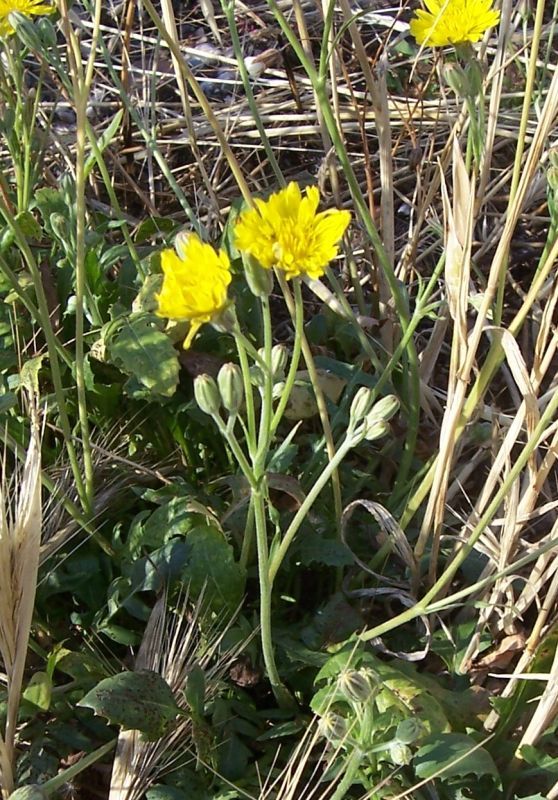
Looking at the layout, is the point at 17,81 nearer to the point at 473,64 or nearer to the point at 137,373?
the point at 137,373

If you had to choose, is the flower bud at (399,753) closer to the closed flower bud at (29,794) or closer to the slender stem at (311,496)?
the slender stem at (311,496)

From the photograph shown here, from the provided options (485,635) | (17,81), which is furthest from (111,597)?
(17,81)

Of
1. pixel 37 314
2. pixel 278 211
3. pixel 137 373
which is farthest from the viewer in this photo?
pixel 137 373

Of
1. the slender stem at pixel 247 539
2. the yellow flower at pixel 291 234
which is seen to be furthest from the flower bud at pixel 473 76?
the slender stem at pixel 247 539

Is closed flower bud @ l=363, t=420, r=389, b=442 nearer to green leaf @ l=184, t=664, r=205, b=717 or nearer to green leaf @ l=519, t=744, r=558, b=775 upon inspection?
green leaf @ l=184, t=664, r=205, b=717

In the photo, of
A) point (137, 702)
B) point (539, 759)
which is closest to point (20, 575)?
point (137, 702)
